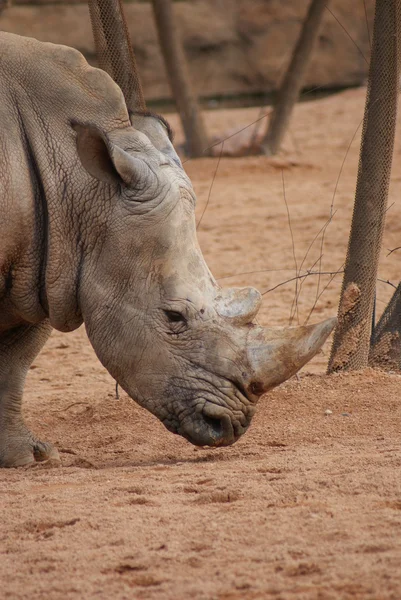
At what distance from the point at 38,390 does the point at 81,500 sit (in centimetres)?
302

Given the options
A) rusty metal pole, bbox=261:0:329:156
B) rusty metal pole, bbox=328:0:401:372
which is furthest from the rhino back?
rusty metal pole, bbox=261:0:329:156

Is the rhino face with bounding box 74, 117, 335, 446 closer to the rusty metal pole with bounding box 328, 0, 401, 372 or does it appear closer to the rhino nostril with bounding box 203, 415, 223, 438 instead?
the rhino nostril with bounding box 203, 415, 223, 438

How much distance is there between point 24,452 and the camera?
529 cm

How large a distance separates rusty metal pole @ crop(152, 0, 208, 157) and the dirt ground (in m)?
7.16

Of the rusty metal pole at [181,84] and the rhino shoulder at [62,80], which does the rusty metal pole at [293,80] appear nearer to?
the rusty metal pole at [181,84]

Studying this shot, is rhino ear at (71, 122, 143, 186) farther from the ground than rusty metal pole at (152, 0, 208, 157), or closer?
closer

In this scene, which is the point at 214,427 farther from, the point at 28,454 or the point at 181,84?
the point at 181,84

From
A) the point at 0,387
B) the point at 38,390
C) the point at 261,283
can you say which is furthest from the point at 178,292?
the point at 261,283

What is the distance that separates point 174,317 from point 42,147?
935 millimetres

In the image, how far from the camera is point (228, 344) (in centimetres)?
452

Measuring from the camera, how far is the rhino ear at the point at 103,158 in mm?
4496

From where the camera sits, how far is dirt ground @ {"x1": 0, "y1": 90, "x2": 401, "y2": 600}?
3119mm

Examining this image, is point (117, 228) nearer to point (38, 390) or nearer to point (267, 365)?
point (267, 365)

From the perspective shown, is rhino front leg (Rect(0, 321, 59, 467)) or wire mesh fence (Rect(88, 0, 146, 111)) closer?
rhino front leg (Rect(0, 321, 59, 467))
